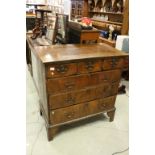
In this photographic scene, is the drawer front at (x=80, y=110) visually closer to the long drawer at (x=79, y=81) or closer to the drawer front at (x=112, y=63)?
the long drawer at (x=79, y=81)

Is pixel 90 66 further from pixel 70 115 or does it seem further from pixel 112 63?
pixel 70 115

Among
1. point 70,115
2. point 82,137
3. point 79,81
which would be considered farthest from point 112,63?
point 82,137

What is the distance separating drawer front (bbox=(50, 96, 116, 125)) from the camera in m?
1.67

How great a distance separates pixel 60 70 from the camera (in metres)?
1.48

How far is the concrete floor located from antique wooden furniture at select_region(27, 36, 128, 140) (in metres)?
0.13

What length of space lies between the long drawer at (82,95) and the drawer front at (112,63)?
0.18 m

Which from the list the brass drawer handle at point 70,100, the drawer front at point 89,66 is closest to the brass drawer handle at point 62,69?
the drawer front at point 89,66

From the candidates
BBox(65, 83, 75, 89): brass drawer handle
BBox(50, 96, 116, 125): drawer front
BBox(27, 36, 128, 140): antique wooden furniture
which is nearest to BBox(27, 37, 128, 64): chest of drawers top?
BBox(27, 36, 128, 140): antique wooden furniture

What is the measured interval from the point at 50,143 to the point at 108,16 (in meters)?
3.83

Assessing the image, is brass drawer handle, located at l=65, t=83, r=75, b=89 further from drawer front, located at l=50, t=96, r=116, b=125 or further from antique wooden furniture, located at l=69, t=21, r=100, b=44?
antique wooden furniture, located at l=69, t=21, r=100, b=44

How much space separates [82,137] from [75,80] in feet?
2.10

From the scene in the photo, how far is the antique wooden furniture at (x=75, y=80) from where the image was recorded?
1489 millimetres
